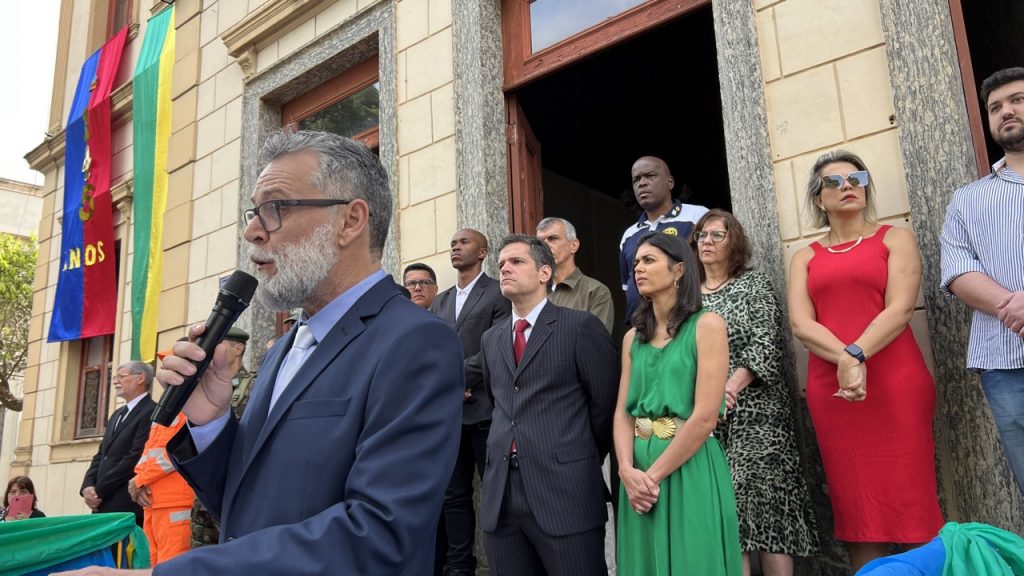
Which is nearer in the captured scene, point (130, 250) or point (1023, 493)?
point (1023, 493)

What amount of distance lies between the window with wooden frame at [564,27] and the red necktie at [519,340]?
2465 millimetres

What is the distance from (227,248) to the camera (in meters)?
7.55

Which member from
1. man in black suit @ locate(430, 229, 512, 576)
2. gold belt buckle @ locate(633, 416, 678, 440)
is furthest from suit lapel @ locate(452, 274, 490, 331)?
gold belt buckle @ locate(633, 416, 678, 440)

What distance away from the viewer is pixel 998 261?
114 inches

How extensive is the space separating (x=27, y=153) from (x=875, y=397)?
13401 mm

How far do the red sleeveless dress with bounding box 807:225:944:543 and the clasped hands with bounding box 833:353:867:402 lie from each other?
153 mm

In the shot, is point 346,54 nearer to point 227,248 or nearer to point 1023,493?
point 227,248

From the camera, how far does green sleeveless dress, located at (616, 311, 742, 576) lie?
2766 mm

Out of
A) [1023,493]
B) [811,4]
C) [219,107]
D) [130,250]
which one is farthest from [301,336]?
[130,250]

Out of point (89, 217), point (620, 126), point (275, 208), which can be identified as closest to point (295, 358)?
point (275, 208)

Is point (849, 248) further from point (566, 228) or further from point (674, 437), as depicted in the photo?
point (566, 228)

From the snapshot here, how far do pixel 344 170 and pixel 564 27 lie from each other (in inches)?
168

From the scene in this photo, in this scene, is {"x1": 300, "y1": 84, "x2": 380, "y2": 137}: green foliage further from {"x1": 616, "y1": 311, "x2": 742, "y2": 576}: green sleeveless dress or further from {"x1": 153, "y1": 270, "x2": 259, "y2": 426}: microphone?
{"x1": 153, "y1": 270, "x2": 259, "y2": 426}: microphone

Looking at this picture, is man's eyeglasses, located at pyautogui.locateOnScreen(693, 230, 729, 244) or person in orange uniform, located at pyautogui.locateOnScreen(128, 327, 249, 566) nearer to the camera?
man's eyeglasses, located at pyautogui.locateOnScreen(693, 230, 729, 244)
